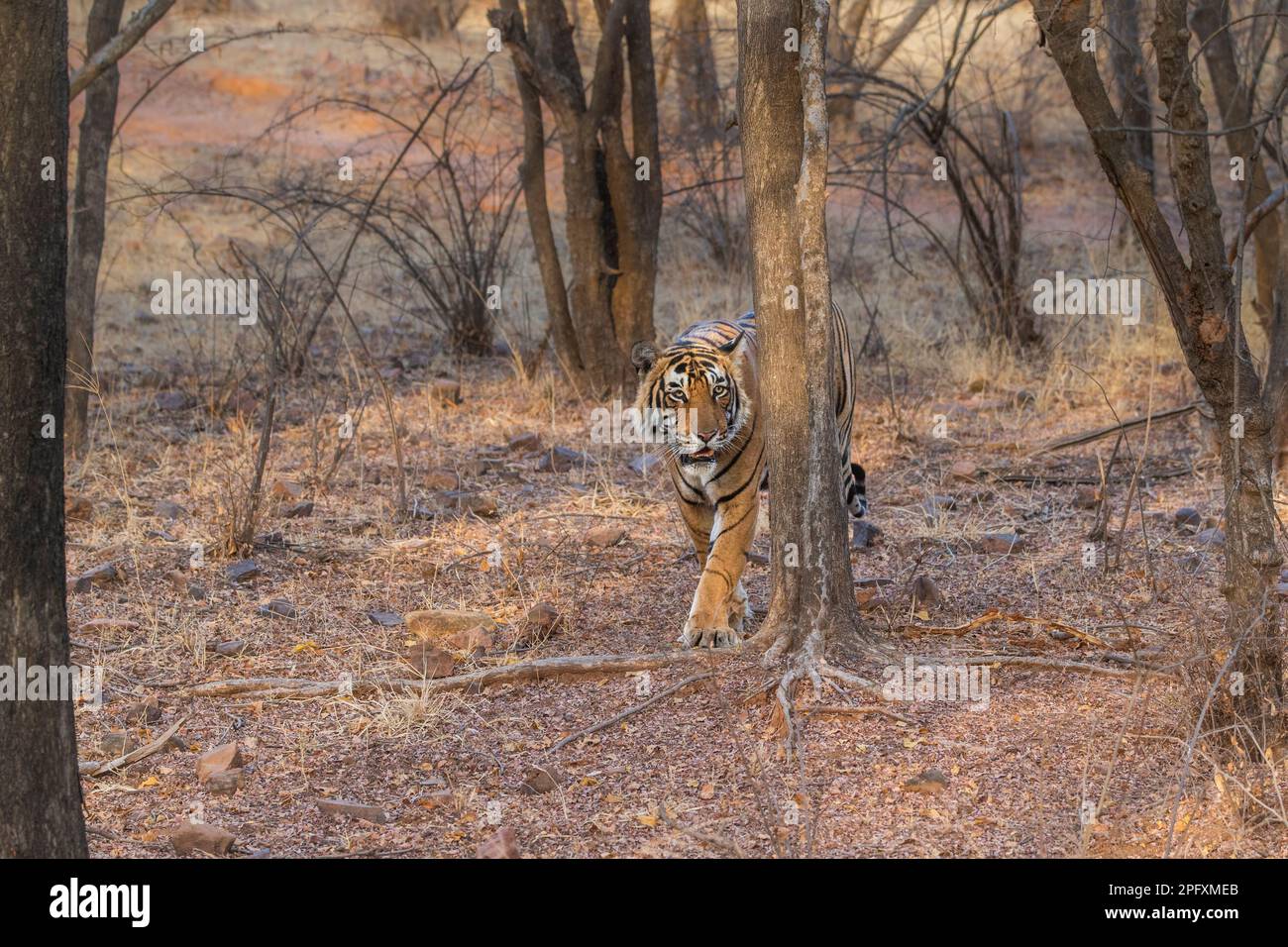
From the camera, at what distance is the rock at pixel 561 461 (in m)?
8.14

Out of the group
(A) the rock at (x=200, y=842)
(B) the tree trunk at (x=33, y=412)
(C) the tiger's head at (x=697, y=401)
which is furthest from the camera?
(C) the tiger's head at (x=697, y=401)

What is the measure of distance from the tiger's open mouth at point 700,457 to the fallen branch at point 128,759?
2115 mm

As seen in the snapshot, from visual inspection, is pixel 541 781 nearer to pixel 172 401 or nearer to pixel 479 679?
pixel 479 679

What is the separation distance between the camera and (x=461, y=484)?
25.3ft

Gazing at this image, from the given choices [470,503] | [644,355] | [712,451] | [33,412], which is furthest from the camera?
[470,503]

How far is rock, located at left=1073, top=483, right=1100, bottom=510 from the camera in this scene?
7066mm

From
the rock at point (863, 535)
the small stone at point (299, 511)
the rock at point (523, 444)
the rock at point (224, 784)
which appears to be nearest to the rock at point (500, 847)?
the rock at point (224, 784)

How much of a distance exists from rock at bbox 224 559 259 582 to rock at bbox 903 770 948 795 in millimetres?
3391

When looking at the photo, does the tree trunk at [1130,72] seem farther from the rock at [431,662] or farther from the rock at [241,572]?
the rock at [241,572]

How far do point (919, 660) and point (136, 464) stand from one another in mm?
5356

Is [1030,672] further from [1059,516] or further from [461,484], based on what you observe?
[461,484]

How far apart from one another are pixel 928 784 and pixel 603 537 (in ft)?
9.78

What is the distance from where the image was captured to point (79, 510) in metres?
7.09

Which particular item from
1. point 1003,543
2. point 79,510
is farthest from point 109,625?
point 1003,543
